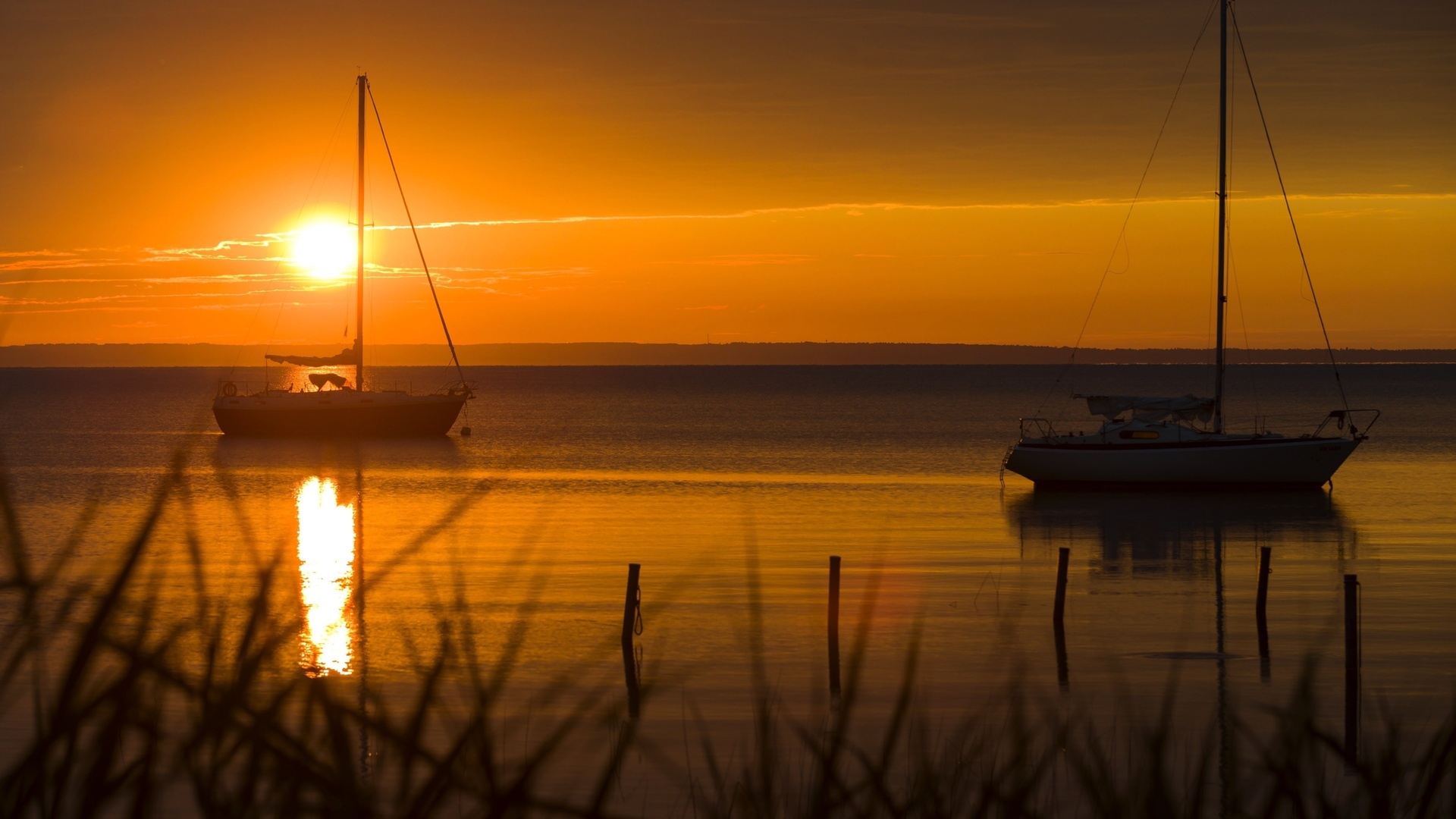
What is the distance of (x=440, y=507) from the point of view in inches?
1987

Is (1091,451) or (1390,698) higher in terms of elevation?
(1091,451)

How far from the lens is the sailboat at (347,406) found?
73125 millimetres

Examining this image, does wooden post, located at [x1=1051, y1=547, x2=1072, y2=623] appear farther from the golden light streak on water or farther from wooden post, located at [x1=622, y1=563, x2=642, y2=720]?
the golden light streak on water

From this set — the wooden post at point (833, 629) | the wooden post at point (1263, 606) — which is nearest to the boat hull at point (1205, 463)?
the wooden post at point (1263, 606)

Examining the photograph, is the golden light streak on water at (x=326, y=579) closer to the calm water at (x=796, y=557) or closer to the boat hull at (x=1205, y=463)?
the calm water at (x=796, y=557)

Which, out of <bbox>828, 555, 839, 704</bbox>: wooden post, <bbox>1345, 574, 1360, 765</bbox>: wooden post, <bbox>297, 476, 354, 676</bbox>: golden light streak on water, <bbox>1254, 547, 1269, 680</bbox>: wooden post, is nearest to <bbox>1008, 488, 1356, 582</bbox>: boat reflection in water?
<bbox>1254, 547, 1269, 680</bbox>: wooden post

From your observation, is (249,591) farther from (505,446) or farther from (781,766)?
(505,446)

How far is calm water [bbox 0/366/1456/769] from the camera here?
20219mm

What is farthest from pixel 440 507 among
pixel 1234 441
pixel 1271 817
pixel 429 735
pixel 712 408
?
pixel 712 408

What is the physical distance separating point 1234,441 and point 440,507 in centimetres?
2666

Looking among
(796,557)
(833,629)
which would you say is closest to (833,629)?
(833,629)

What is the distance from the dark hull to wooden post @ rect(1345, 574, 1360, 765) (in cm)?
6379

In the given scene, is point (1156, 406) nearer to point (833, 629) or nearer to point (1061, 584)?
point (1061, 584)

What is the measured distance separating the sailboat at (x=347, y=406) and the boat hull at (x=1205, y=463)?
115ft
